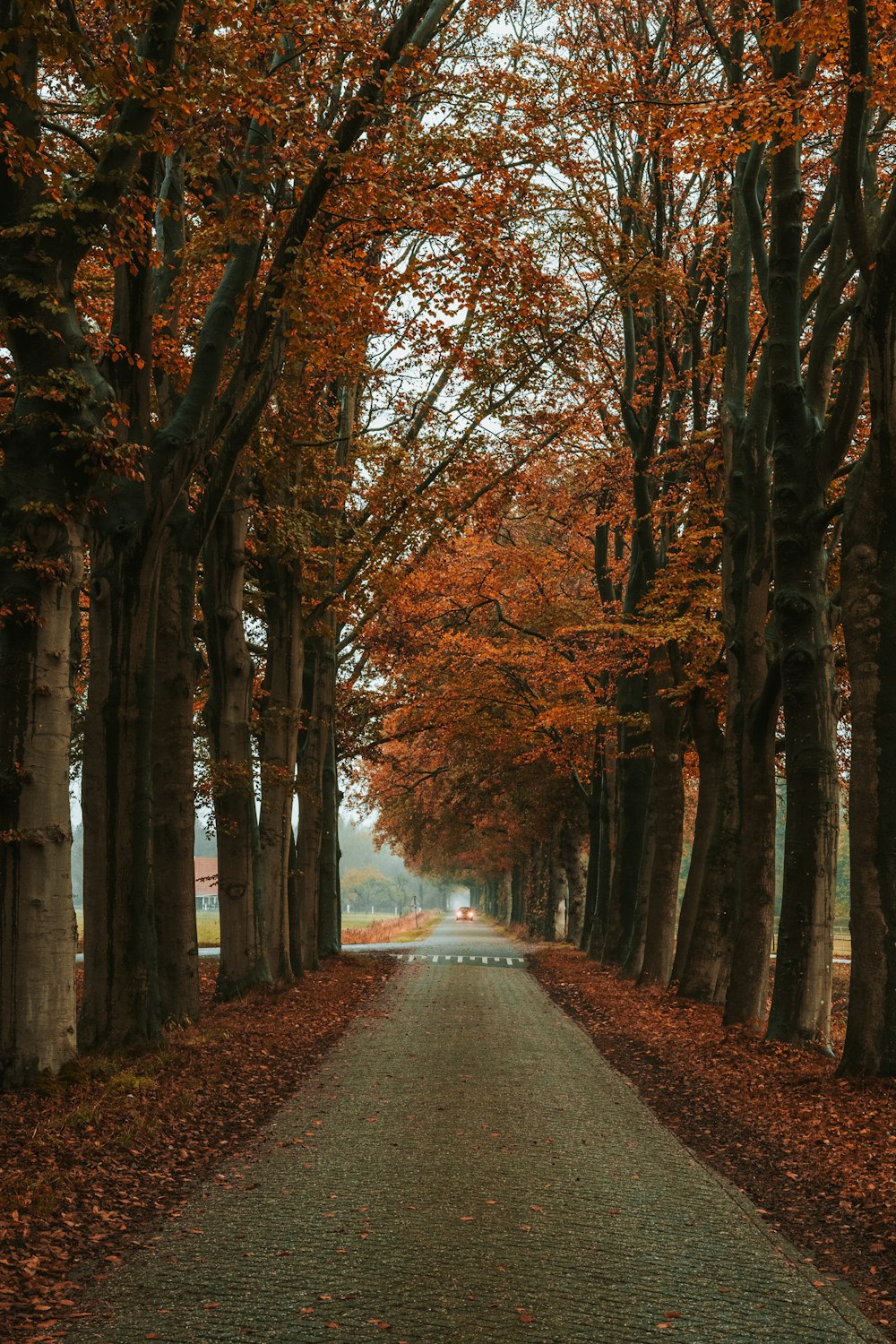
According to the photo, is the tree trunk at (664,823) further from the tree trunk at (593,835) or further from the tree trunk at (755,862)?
the tree trunk at (593,835)

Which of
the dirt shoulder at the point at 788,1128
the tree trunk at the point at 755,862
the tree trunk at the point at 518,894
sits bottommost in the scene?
the tree trunk at the point at 518,894

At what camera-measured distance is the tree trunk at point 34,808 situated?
9070mm

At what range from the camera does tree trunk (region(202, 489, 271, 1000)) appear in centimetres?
1653

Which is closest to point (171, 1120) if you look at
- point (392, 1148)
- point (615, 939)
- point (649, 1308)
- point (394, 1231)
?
point (392, 1148)

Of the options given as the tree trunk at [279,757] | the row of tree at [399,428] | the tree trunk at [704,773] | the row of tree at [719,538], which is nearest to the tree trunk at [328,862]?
the row of tree at [399,428]

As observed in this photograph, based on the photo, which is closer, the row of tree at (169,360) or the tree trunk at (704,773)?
the row of tree at (169,360)

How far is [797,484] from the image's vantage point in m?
12.9

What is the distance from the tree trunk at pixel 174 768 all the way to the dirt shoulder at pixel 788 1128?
4.74 metres

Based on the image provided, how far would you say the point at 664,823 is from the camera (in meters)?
→ 20.6

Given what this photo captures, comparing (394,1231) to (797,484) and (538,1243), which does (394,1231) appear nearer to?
(538,1243)

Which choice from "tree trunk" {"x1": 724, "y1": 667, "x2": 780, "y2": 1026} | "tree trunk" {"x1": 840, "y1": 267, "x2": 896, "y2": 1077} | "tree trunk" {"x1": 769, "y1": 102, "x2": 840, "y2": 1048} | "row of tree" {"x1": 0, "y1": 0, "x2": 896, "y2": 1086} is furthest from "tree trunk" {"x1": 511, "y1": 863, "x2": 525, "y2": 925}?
"tree trunk" {"x1": 840, "y1": 267, "x2": 896, "y2": 1077}

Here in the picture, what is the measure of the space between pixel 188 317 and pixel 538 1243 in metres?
11.7

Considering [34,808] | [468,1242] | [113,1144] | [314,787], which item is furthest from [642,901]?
[468,1242]

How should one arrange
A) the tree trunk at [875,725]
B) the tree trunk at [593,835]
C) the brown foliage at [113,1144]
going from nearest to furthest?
the brown foliage at [113,1144]
the tree trunk at [875,725]
the tree trunk at [593,835]
